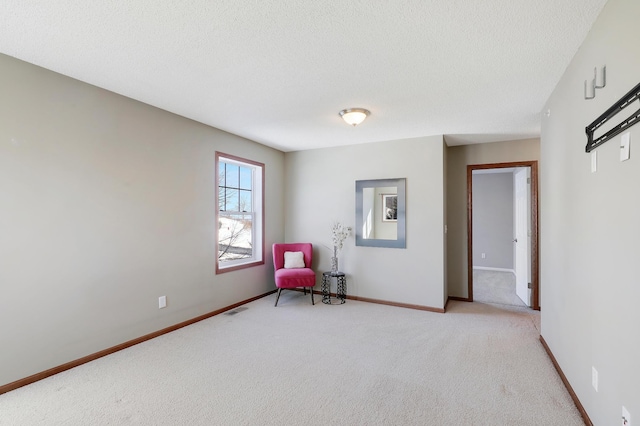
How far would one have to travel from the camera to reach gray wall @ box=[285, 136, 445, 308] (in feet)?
14.5

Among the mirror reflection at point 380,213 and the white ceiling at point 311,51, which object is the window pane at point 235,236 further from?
the mirror reflection at point 380,213

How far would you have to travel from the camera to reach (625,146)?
148 cm

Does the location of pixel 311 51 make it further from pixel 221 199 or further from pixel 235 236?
pixel 235 236

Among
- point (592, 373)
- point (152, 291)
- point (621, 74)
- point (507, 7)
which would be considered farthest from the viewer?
point (152, 291)

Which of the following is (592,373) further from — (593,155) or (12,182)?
(12,182)

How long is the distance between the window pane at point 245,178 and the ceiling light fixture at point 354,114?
2027 millimetres

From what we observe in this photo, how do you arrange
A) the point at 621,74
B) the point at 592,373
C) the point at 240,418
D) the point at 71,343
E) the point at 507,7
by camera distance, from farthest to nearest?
the point at 71,343 < the point at 240,418 < the point at 592,373 < the point at 507,7 < the point at 621,74

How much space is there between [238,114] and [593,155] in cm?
313

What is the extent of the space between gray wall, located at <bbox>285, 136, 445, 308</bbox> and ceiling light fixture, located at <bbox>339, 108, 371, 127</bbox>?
1.43 metres

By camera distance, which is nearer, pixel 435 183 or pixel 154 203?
pixel 154 203

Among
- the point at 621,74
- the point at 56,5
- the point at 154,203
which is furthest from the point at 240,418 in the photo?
the point at 621,74

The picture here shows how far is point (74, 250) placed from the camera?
273 cm

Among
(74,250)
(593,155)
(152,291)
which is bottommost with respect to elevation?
(152,291)

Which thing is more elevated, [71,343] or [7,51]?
[7,51]
